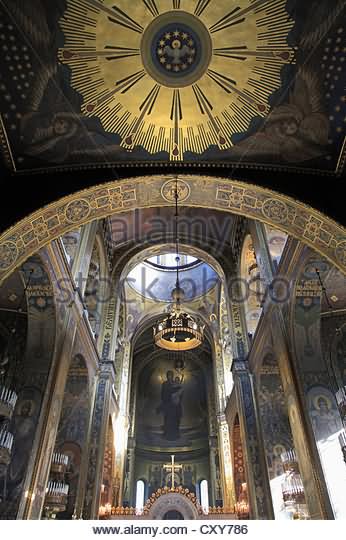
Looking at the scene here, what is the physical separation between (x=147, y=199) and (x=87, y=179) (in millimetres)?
1287

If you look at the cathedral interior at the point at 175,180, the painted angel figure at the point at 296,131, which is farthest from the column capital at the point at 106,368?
the painted angel figure at the point at 296,131

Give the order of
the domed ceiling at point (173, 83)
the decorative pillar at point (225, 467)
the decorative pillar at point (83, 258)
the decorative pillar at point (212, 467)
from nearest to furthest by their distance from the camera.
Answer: the domed ceiling at point (173, 83) < the decorative pillar at point (83, 258) < the decorative pillar at point (225, 467) < the decorative pillar at point (212, 467)

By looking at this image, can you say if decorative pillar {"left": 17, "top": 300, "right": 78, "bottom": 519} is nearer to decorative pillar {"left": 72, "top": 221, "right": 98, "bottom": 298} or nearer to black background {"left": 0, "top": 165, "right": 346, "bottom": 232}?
decorative pillar {"left": 72, "top": 221, "right": 98, "bottom": 298}

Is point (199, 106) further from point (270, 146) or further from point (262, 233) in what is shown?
point (262, 233)

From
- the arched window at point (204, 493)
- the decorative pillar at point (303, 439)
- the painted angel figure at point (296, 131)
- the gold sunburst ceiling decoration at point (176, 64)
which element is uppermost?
the gold sunburst ceiling decoration at point (176, 64)

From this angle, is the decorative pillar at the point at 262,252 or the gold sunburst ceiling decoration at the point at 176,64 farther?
the decorative pillar at the point at 262,252

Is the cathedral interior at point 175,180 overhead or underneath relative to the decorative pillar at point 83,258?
underneath

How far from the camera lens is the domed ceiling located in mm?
5566

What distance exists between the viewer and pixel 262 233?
10469mm

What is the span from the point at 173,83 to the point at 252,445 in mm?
9089

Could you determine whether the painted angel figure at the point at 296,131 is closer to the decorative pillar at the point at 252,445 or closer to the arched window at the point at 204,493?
the decorative pillar at the point at 252,445

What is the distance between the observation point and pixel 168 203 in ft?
25.2

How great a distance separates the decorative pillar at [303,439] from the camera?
20.9 ft
